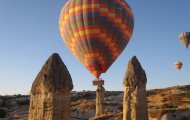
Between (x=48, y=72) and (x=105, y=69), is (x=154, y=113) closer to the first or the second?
(x=105, y=69)

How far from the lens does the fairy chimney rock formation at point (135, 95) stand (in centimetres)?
2259

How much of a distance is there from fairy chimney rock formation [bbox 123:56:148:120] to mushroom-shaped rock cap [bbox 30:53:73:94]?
761cm

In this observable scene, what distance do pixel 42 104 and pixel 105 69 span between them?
3438 centimetres

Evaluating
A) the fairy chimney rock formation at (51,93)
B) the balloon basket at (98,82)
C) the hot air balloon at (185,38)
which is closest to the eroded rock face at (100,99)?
the balloon basket at (98,82)

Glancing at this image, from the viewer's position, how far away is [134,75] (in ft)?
75.9

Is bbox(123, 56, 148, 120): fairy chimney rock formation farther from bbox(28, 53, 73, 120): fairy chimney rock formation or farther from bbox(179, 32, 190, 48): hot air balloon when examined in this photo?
bbox(179, 32, 190, 48): hot air balloon

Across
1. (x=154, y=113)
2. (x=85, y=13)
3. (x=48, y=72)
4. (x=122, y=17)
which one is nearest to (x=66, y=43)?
(x=85, y=13)

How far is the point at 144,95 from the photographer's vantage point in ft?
74.7

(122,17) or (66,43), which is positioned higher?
(122,17)

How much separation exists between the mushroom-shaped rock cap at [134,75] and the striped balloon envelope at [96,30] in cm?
2427

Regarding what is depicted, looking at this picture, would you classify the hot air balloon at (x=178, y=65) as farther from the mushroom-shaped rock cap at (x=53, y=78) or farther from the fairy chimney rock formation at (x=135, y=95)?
the mushroom-shaped rock cap at (x=53, y=78)

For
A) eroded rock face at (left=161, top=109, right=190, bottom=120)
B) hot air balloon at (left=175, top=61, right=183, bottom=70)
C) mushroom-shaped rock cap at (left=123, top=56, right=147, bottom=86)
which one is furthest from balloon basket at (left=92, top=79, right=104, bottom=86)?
hot air balloon at (left=175, top=61, right=183, bottom=70)

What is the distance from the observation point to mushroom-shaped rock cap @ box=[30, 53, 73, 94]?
1574cm

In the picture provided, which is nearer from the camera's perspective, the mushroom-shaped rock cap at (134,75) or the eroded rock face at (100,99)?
the mushroom-shaped rock cap at (134,75)
